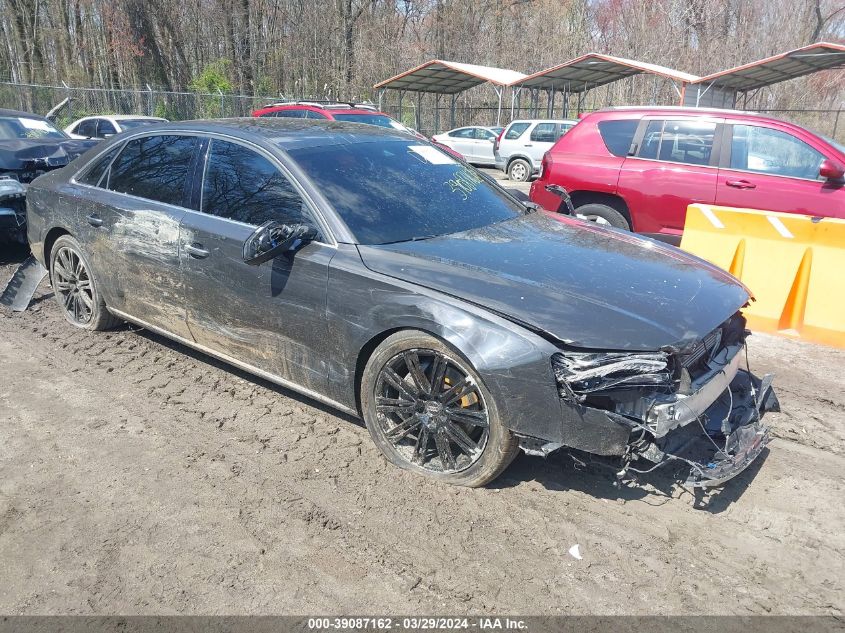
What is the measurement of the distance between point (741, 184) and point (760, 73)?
17048 mm

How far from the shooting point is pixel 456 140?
22906 mm

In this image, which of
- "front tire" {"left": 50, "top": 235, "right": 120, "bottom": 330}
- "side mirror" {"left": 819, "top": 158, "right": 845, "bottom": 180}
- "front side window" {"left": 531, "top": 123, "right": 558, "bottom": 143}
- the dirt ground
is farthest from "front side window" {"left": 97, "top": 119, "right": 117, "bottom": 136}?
"side mirror" {"left": 819, "top": 158, "right": 845, "bottom": 180}

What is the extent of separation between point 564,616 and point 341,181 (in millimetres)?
2515

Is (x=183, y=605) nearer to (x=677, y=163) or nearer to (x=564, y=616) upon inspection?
(x=564, y=616)

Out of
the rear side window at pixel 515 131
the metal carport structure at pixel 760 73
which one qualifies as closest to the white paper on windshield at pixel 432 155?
the rear side window at pixel 515 131

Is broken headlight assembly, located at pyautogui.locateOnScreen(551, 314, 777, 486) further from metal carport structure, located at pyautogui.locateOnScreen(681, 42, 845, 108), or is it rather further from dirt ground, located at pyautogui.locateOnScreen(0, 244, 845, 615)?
metal carport structure, located at pyautogui.locateOnScreen(681, 42, 845, 108)

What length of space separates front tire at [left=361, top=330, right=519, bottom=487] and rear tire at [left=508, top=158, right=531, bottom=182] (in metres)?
17.0

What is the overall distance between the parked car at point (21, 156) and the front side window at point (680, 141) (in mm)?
6911

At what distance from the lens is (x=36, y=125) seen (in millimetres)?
9453

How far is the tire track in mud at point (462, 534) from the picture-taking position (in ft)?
8.61

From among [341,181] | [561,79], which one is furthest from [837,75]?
[341,181]

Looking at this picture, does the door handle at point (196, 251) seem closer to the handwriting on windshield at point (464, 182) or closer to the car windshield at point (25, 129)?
the handwriting on windshield at point (464, 182)

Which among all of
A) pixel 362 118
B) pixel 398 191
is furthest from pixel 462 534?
pixel 362 118

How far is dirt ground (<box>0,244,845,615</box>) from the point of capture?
263cm
